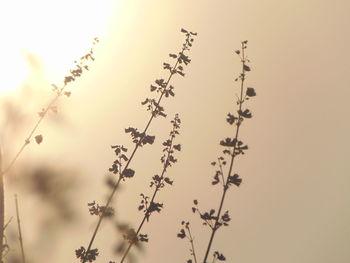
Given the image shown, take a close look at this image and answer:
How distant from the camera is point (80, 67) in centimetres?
916

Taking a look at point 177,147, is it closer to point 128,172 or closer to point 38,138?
point 128,172

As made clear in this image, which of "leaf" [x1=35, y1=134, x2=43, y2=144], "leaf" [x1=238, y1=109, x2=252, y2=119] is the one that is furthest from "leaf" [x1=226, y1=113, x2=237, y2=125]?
"leaf" [x1=35, y1=134, x2=43, y2=144]

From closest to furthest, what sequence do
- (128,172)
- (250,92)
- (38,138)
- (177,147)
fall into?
1. (38,138)
2. (250,92)
3. (128,172)
4. (177,147)

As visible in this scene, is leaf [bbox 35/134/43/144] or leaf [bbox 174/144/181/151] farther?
leaf [bbox 174/144/181/151]

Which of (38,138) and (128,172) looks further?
(128,172)

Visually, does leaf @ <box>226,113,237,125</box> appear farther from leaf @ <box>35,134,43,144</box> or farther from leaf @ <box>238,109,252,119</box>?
leaf @ <box>35,134,43,144</box>

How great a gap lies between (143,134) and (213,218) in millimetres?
2456

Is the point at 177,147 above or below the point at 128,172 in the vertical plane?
above

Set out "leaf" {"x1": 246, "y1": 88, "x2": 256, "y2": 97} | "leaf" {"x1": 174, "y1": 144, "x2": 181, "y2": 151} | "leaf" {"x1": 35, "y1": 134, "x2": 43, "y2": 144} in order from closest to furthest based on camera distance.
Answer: "leaf" {"x1": 35, "y1": 134, "x2": 43, "y2": 144} → "leaf" {"x1": 246, "y1": 88, "x2": 256, "y2": 97} → "leaf" {"x1": 174, "y1": 144, "x2": 181, "y2": 151}

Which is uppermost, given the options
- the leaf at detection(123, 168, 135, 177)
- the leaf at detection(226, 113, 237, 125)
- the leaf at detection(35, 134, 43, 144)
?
the leaf at detection(226, 113, 237, 125)

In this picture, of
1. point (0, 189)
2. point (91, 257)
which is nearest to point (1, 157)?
point (0, 189)

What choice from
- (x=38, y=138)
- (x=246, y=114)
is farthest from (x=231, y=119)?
(x=38, y=138)

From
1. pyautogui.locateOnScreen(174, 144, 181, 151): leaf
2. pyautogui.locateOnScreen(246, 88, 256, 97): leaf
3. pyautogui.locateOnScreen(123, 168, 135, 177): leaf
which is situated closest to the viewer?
pyautogui.locateOnScreen(246, 88, 256, 97): leaf

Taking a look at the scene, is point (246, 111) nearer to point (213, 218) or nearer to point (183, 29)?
point (213, 218)
